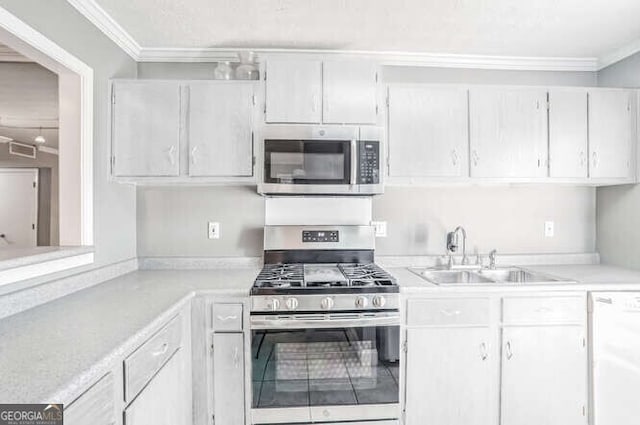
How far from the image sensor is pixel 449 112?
7.49ft

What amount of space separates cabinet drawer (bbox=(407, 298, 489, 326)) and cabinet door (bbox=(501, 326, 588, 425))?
0.59ft

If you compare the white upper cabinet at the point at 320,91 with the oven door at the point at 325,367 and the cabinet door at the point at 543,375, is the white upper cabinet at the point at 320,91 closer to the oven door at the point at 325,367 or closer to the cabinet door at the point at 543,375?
the oven door at the point at 325,367

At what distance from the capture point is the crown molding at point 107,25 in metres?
1.83

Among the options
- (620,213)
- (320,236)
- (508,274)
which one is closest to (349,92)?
(320,236)

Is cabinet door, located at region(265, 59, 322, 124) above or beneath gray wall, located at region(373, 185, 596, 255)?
above

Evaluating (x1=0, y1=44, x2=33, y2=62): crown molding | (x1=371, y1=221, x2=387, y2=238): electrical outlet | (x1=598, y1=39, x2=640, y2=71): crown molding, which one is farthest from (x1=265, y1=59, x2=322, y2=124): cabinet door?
(x1=0, y1=44, x2=33, y2=62): crown molding

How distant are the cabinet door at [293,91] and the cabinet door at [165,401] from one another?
4.65 ft

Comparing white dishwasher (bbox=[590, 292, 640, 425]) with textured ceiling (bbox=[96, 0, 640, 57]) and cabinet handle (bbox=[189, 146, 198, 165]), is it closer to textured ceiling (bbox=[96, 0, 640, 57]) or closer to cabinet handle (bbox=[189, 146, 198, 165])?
textured ceiling (bbox=[96, 0, 640, 57])

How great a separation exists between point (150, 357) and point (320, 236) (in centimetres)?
133

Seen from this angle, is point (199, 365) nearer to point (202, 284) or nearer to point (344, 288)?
point (202, 284)

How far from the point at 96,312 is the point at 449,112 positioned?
2175 mm

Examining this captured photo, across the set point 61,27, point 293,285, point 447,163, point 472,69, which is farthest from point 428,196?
point 61,27

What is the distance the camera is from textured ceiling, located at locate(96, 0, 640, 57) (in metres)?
1.87

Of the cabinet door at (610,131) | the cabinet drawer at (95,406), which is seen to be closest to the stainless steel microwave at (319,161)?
the cabinet drawer at (95,406)
